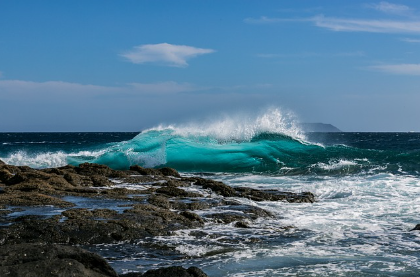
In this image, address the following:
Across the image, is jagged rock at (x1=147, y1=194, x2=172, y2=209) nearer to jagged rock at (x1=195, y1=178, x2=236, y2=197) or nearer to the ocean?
the ocean

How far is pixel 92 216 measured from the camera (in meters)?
9.80

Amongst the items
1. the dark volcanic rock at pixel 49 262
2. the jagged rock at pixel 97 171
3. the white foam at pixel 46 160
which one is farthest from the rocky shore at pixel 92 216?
the white foam at pixel 46 160

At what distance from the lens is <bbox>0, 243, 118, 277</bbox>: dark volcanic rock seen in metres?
4.87

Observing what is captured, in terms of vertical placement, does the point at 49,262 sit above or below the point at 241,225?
above

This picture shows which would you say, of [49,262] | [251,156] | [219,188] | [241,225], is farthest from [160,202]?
[251,156]

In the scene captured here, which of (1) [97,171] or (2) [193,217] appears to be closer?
(2) [193,217]

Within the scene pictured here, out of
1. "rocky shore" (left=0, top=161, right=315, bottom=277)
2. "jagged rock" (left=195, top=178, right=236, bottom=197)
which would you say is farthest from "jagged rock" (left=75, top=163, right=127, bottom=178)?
"jagged rock" (left=195, top=178, right=236, bottom=197)

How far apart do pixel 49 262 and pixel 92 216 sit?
15.9 ft

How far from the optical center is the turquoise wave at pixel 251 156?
26938mm

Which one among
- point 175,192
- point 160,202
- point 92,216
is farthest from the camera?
point 175,192

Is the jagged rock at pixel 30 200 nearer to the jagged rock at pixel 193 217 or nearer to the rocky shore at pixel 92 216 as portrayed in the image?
the rocky shore at pixel 92 216

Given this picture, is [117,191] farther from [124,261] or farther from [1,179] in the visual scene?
[124,261]

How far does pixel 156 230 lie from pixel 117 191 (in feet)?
14.7

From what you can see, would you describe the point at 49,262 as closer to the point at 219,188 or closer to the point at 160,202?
the point at 160,202
